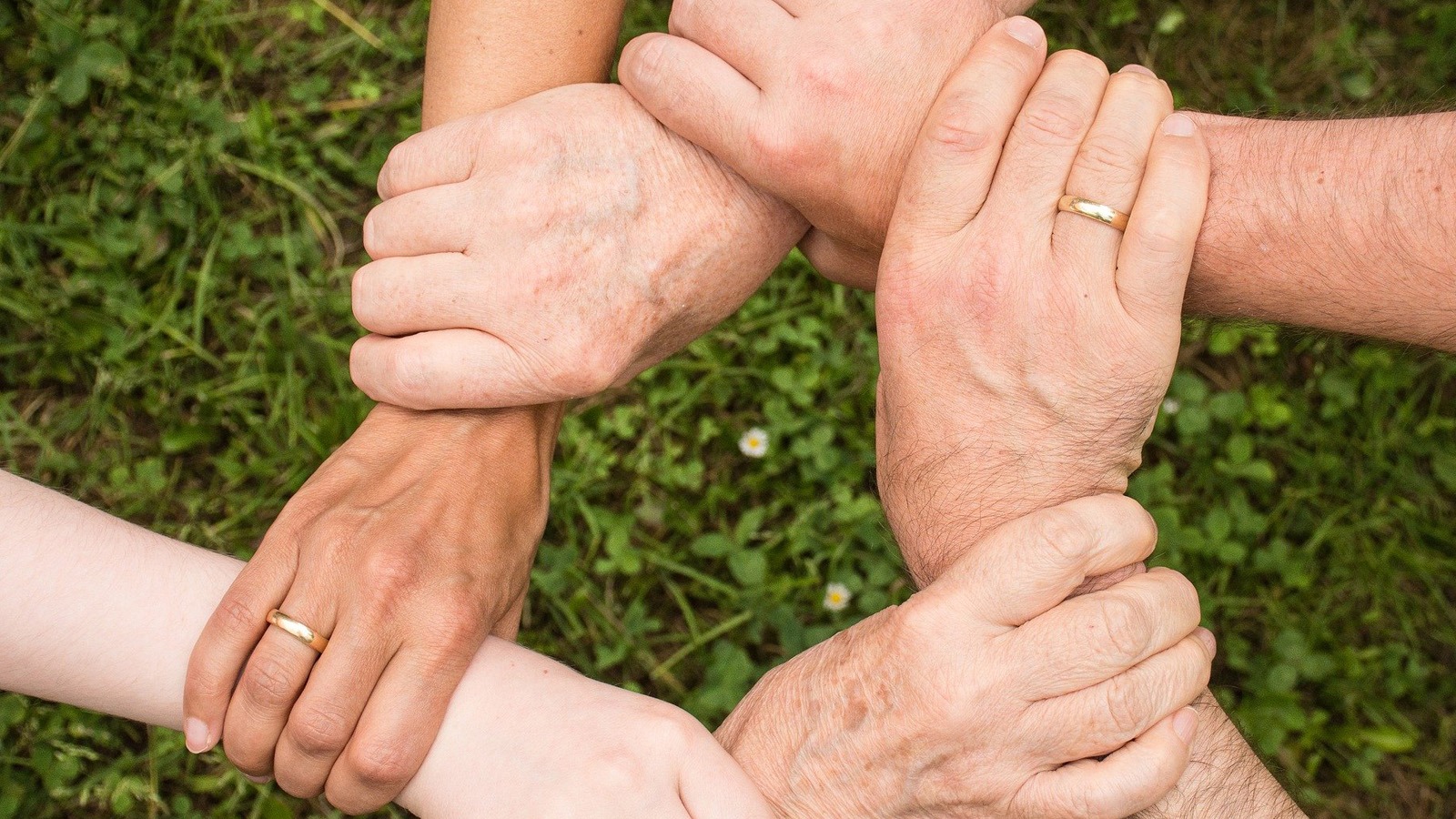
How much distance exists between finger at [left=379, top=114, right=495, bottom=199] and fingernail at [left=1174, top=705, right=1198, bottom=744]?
5.43ft

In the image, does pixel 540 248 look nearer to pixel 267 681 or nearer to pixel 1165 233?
pixel 267 681

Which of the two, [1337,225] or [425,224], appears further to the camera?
[425,224]

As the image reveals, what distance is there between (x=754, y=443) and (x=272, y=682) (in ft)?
5.15

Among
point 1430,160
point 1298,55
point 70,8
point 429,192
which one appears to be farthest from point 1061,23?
point 70,8

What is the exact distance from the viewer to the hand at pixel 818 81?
1968 mm

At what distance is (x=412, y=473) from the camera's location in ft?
6.93

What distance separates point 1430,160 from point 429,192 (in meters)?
1.75

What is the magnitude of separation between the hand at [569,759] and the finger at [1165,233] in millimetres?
1078

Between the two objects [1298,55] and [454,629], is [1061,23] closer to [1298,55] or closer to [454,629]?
[1298,55]

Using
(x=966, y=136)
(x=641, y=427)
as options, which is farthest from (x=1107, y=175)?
(x=641, y=427)

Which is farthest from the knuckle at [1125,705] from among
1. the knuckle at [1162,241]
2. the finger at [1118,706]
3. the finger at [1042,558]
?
the knuckle at [1162,241]

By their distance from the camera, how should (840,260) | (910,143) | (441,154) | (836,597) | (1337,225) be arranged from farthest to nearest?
(836,597), (840,260), (441,154), (910,143), (1337,225)

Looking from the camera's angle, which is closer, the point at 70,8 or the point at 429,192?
the point at 429,192

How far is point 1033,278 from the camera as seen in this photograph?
1.80 meters
